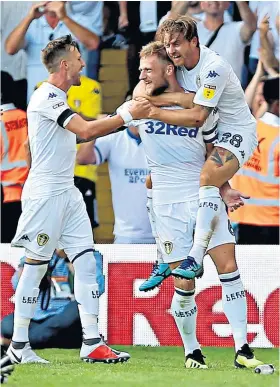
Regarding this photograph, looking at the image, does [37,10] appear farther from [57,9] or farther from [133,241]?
[133,241]

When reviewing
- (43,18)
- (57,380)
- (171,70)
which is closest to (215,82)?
(171,70)

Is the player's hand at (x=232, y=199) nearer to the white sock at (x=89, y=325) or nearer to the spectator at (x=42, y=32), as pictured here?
the white sock at (x=89, y=325)

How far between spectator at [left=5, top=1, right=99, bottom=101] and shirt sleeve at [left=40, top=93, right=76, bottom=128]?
2.56m

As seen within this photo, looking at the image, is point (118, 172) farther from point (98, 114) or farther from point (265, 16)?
point (265, 16)

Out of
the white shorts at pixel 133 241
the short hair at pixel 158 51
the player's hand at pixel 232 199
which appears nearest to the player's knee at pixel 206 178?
the player's hand at pixel 232 199

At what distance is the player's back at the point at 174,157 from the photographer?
717 centimetres

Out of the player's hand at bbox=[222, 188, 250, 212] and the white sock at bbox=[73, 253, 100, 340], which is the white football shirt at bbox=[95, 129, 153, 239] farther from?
the player's hand at bbox=[222, 188, 250, 212]

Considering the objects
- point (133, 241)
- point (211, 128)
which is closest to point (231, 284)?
point (211, 128)

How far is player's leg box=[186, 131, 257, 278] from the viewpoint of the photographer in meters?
6.93

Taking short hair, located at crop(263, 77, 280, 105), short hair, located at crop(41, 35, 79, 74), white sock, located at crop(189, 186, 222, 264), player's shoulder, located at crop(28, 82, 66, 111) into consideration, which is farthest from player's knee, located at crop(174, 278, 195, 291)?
short hair, located at crop(263, 77, 280, 105)

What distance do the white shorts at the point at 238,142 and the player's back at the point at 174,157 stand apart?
13cm

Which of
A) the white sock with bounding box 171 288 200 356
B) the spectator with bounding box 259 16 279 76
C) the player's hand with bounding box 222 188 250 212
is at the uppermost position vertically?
the spectator with bounding box 259 16 279 76

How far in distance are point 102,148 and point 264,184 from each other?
165cm

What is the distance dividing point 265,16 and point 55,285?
340 cm
